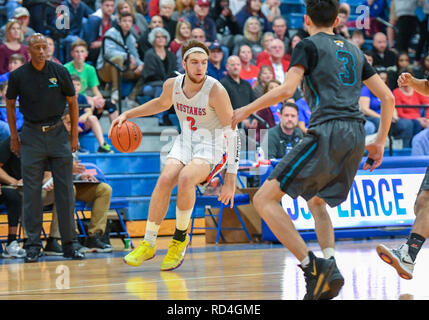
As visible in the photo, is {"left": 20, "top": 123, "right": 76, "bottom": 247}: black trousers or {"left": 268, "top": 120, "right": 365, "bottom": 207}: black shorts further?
{"left": 20, "top": 123, "right": 76, "bottom": 247}: black trousers

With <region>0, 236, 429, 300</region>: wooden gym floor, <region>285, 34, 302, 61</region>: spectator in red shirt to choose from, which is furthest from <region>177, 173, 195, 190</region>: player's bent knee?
<region>285, 34, 302, 61</region>: spectator in red shirt

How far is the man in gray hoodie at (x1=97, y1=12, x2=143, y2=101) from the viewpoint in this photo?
12.6m

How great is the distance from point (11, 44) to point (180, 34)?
297 cm

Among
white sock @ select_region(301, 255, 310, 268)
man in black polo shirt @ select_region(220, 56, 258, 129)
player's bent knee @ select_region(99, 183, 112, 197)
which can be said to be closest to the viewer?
white sock @ select_region(301, 255, 310, 268)

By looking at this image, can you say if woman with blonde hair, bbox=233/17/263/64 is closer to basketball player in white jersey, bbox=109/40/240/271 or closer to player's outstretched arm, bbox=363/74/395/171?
basketball player in white jersey, bbox=109/40/240/271

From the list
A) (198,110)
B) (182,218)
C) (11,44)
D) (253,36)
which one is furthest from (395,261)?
(253,36)

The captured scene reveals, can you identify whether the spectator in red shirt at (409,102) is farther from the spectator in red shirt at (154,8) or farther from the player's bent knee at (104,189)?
the player's bent knee at (104,189)

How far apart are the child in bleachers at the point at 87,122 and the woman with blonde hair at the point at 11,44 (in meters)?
0.96

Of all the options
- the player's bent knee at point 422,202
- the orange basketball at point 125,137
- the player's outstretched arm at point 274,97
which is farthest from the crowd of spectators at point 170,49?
the player's outstretched arm at point 274,97

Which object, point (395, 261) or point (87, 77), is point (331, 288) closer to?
point (395, 261)

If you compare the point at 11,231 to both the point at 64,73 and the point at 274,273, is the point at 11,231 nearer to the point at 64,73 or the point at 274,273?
the point at 64,73
